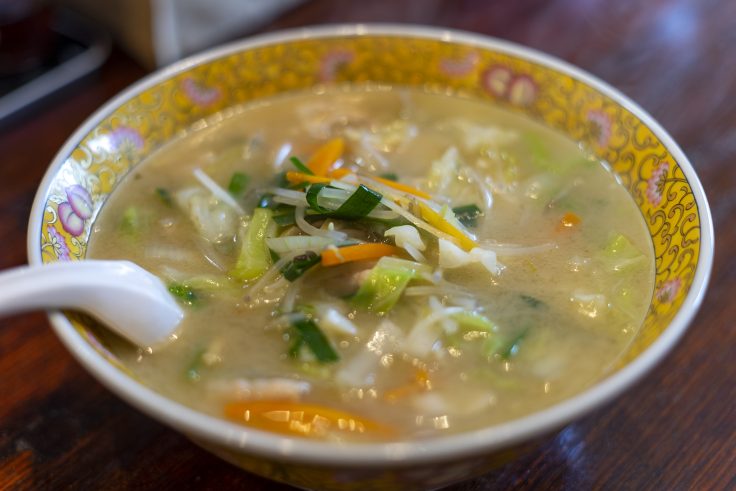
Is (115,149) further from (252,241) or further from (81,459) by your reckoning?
(81,459)

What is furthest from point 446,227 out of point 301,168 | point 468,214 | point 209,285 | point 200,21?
point 200,21

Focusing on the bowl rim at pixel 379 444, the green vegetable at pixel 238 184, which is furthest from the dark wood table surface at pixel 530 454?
the green vegetable at pixel 238 184

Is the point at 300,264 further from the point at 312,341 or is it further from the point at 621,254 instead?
the point at 621,254

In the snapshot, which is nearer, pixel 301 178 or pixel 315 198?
pixel 315 198

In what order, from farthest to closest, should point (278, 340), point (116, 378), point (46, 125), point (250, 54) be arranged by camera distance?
point (46, 125) < point (250, 54) < point (278, 340) < point (116, 378)

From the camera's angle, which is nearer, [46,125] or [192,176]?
[192,176]

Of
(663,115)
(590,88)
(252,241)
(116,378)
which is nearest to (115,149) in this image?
(252,241)

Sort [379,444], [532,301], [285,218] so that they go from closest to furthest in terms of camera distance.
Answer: [379,444] < [532,301] < [285,218]
